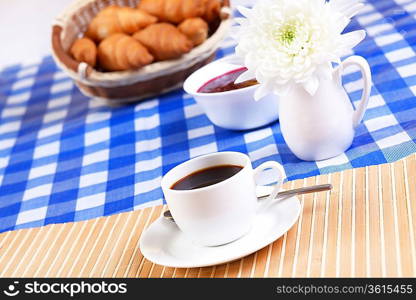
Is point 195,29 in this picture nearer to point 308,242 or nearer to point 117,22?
point 117,22

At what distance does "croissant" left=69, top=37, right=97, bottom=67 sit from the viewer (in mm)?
1343

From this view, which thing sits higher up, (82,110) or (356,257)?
(356,257)

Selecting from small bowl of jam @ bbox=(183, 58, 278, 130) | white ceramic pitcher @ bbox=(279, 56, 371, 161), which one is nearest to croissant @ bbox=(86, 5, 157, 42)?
small bowl of jam @ bbox=(183, 58, 278, 130)

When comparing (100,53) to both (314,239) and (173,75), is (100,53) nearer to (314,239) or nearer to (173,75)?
(173,75)

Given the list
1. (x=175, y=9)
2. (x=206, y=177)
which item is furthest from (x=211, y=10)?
(x=206, y=177)

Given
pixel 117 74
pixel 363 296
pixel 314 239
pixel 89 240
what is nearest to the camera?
pixel 363 296

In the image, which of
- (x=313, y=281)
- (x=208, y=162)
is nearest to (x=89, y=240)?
(x=208, y=162)

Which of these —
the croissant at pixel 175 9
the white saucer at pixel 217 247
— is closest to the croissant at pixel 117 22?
the croissant at pixel 175 9

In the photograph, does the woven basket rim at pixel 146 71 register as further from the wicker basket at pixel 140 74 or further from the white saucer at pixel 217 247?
the white saucer at pixel 217 247

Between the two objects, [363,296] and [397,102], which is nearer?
[363,296]

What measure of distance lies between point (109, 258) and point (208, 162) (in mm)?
163

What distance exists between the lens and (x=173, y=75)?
1.35 meters

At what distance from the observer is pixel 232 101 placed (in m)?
1.05

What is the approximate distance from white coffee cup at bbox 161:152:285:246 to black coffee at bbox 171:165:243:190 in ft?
0.04
